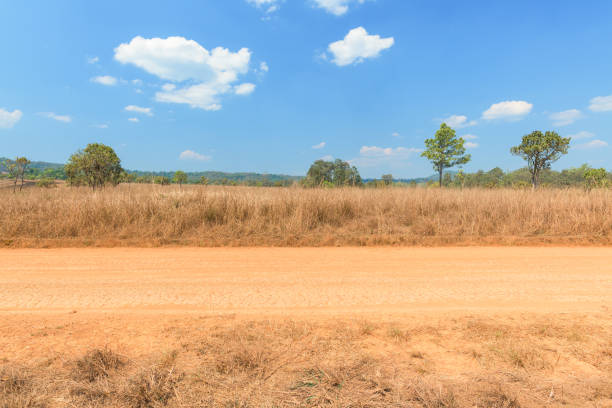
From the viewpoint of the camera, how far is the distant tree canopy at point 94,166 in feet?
96.4

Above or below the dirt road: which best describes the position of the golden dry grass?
above

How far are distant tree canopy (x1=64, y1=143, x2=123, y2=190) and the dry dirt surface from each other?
28.4 m

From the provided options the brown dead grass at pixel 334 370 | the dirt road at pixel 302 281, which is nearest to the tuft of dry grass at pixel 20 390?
the brown dead grass at pixel 334 370

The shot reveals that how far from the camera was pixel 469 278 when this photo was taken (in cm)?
543

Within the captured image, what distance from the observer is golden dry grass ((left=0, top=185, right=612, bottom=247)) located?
28.0 ft

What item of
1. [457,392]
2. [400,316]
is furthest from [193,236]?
[457,392]

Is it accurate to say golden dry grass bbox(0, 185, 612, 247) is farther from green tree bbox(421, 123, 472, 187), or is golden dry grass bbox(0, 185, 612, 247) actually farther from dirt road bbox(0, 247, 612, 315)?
green tree bbox(421, 123, 472, 187)

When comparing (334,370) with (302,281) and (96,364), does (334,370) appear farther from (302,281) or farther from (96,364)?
(302,281)

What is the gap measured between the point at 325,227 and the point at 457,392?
24.2 feet

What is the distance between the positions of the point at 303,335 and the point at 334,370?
0.71 m

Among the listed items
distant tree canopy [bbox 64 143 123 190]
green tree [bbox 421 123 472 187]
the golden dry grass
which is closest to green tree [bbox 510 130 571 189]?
green tree [bbox 421 123 472 187]

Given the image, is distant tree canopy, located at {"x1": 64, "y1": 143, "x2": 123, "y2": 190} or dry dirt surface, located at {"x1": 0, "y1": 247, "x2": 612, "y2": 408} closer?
dry dirt surface, located at {"x1": 0, "y1": 247, "x2": 612, "y2": 408}

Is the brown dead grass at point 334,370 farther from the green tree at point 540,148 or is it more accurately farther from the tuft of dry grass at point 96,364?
the green tree at point 540,148

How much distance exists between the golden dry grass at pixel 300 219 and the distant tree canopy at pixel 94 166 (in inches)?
848
